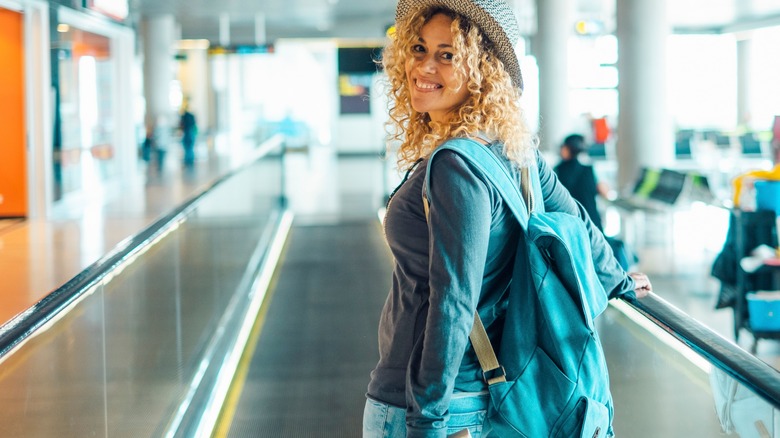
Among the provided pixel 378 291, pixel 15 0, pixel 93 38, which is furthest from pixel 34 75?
pixel 378 291

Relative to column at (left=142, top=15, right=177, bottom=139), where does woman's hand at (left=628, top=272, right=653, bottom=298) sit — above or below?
below

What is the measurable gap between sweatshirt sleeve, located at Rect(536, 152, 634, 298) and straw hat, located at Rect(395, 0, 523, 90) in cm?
26

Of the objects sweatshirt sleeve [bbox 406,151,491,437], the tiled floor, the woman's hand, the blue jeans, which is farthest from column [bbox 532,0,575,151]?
sweatshirt sleeve [bbox 406,151,491,437]

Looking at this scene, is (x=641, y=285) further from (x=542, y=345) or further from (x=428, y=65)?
(x=428, y=65)

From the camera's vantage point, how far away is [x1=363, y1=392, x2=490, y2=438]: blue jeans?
1744mm

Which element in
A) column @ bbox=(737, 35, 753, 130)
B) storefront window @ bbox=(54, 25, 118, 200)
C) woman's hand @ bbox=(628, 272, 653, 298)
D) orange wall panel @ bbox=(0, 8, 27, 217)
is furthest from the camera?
column @ bbox=(737, 35, 753, 130)

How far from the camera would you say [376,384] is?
5.94 feet

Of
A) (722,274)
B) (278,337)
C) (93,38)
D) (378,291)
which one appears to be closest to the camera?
(722,274)

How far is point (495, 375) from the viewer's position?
5.65 feet

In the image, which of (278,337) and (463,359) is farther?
(278,337)

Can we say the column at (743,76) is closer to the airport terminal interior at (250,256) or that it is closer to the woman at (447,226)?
the airport terminal interior at (250,256)

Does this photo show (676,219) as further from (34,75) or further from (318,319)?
(34,75)

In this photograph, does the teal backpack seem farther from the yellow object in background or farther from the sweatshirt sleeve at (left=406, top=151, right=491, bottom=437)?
the yellow object in background

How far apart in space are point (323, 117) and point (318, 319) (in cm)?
2746
